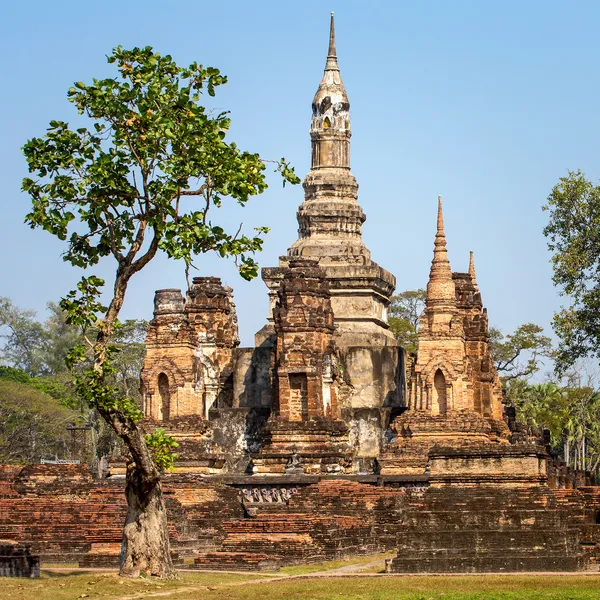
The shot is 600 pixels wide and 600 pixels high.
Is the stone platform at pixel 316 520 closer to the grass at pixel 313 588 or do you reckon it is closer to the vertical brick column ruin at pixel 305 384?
the vertical brick column ruin at pixel 305 384

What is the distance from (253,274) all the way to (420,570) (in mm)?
5491

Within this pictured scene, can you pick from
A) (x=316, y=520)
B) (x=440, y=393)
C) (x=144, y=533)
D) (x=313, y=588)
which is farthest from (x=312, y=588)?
(x=440, y=393)

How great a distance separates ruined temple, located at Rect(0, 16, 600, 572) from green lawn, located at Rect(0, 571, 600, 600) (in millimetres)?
1843

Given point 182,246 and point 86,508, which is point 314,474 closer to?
point 86,508

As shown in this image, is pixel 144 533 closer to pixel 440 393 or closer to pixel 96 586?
pixel 96 586

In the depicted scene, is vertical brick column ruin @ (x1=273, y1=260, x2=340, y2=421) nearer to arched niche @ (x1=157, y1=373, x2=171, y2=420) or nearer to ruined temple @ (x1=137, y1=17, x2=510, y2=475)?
ruined temple @ (x1=137, y1=17, x2=510, y2=475)

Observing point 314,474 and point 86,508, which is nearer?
point 86,508

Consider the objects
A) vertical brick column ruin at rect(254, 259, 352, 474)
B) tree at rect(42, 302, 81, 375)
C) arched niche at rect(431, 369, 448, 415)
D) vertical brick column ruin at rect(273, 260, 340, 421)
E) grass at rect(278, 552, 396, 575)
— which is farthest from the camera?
tree at rect(42, 302, 81, 375)

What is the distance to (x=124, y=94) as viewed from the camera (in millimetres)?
26078

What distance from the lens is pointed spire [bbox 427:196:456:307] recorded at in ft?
141

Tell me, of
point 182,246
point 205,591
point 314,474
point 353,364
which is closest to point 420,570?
point 205,591

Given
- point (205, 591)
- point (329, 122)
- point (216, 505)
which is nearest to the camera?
point (205, 591)

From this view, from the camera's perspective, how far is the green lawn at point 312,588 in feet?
78.1

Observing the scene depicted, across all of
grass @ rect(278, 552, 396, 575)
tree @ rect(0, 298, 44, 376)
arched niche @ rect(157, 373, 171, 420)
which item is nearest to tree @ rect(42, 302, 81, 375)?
tree @ rect(0, 298, 44, 376)
